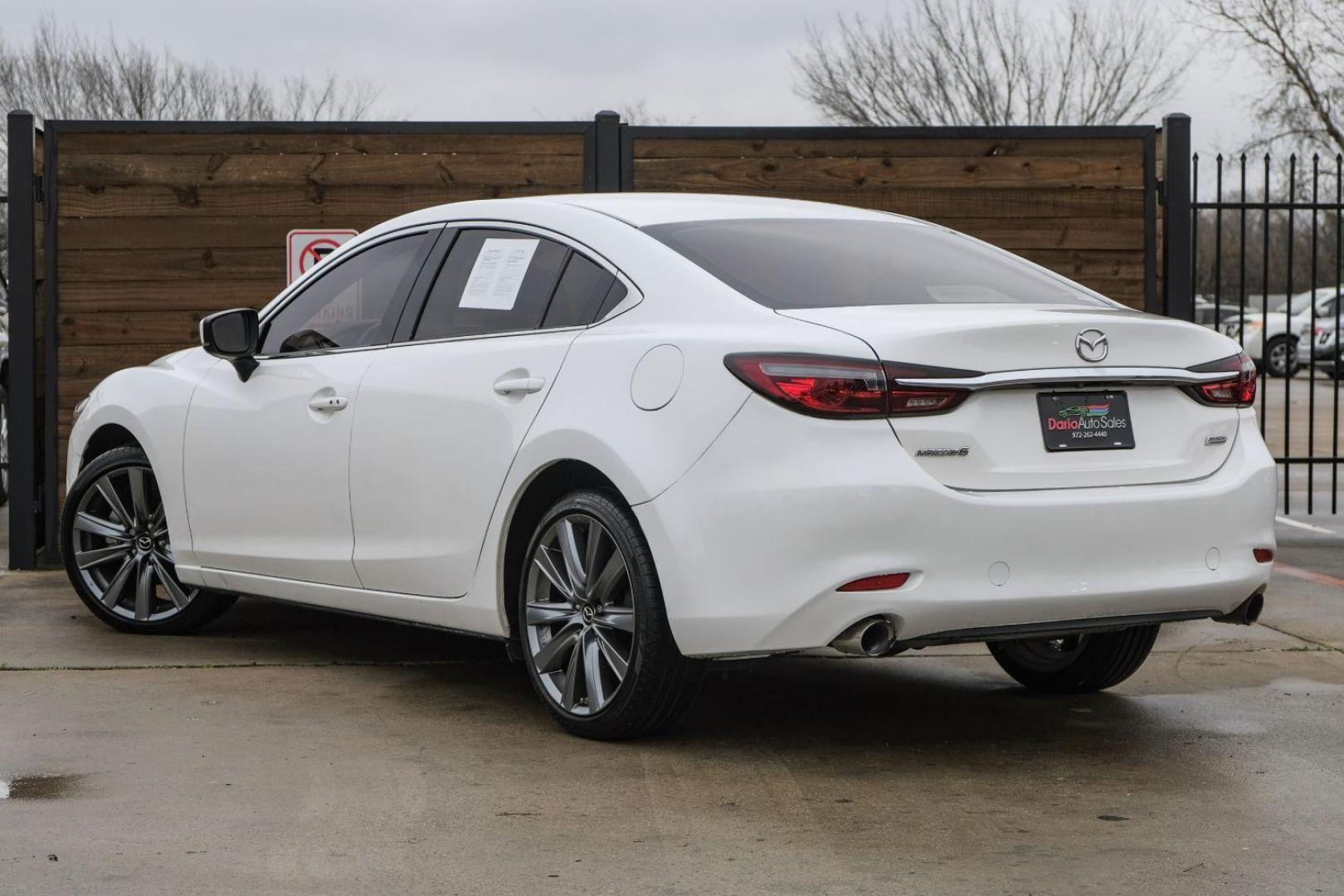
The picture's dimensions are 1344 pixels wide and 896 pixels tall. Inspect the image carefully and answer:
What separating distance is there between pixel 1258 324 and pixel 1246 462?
30690 millimetres

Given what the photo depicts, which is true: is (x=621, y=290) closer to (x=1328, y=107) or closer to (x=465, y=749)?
(x=465, y=749)

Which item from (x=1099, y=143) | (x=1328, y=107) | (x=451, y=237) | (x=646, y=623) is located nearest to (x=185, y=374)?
(x=451, y=237)

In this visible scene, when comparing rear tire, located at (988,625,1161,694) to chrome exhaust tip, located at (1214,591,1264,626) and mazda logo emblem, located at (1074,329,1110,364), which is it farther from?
mazda logo emblem, located at (1074,329,1110,364)

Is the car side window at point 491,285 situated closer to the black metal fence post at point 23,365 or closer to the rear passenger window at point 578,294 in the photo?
the rear passenger window at point 578,294

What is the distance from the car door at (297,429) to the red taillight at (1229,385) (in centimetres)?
254

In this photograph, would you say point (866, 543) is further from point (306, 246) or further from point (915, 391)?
point (306, 246)

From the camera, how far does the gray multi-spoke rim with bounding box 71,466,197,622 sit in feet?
22.8

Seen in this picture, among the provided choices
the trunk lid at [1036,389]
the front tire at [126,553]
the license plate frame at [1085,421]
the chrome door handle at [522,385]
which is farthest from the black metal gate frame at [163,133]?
the license plate frame at [1085,421]

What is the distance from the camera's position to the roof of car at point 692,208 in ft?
17.9

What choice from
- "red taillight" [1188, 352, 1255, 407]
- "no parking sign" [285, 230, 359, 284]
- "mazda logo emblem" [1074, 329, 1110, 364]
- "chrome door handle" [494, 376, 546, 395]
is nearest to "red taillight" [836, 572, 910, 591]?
"mazda logo emblem" [1074, 329, 1110, 364]

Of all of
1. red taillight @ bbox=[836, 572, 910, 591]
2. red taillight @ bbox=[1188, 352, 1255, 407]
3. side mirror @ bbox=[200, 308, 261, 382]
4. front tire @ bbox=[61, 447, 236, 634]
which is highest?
side mirror @ bbox=[200, 308, 261, 382]

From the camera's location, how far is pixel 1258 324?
34062 millimetres

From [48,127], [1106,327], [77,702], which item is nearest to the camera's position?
[1106,327]

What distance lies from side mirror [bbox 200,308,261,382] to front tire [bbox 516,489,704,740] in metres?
1.69
